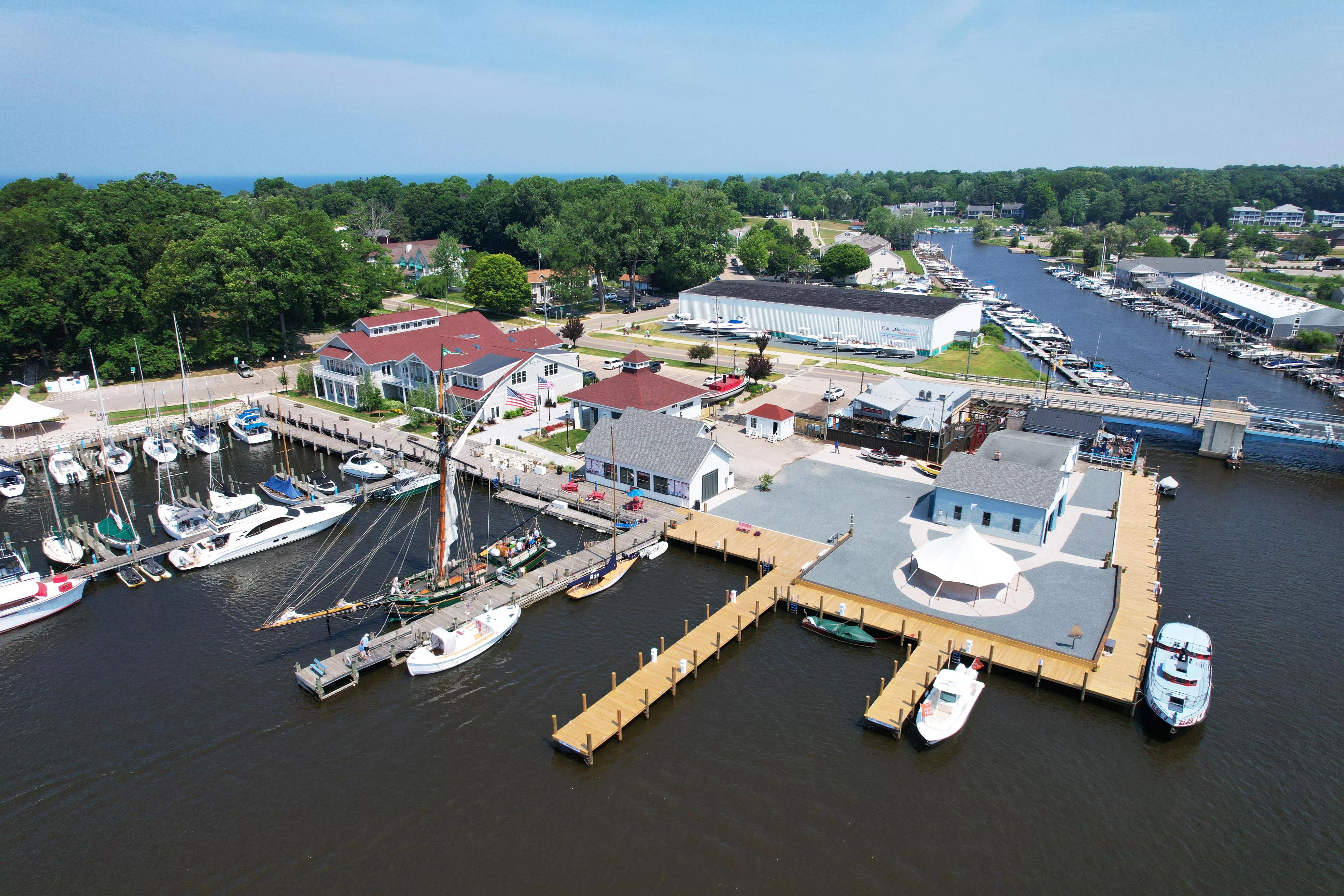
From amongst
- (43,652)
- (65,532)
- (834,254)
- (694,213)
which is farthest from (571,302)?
(43,652)

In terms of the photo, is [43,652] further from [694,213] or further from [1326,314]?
[1326,314]

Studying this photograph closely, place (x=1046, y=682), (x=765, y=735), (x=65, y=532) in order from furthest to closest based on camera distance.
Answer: (x=65, y=532), (x=1046, y=682), (x=765, y=735)

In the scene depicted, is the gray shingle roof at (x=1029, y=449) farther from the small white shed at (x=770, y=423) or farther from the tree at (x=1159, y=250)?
the tree at (x=1159, y=250)

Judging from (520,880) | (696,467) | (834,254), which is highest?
(834,254)

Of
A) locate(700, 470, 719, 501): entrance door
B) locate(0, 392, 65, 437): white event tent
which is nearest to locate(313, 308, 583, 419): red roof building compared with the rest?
locate(0, 392, 65, 437): white event tent

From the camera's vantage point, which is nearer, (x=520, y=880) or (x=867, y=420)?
(x=520, y=880)

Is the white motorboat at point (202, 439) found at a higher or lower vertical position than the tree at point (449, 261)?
lower

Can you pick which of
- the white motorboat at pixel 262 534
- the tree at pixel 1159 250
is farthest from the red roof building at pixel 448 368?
the tree at pixel 1159 250
